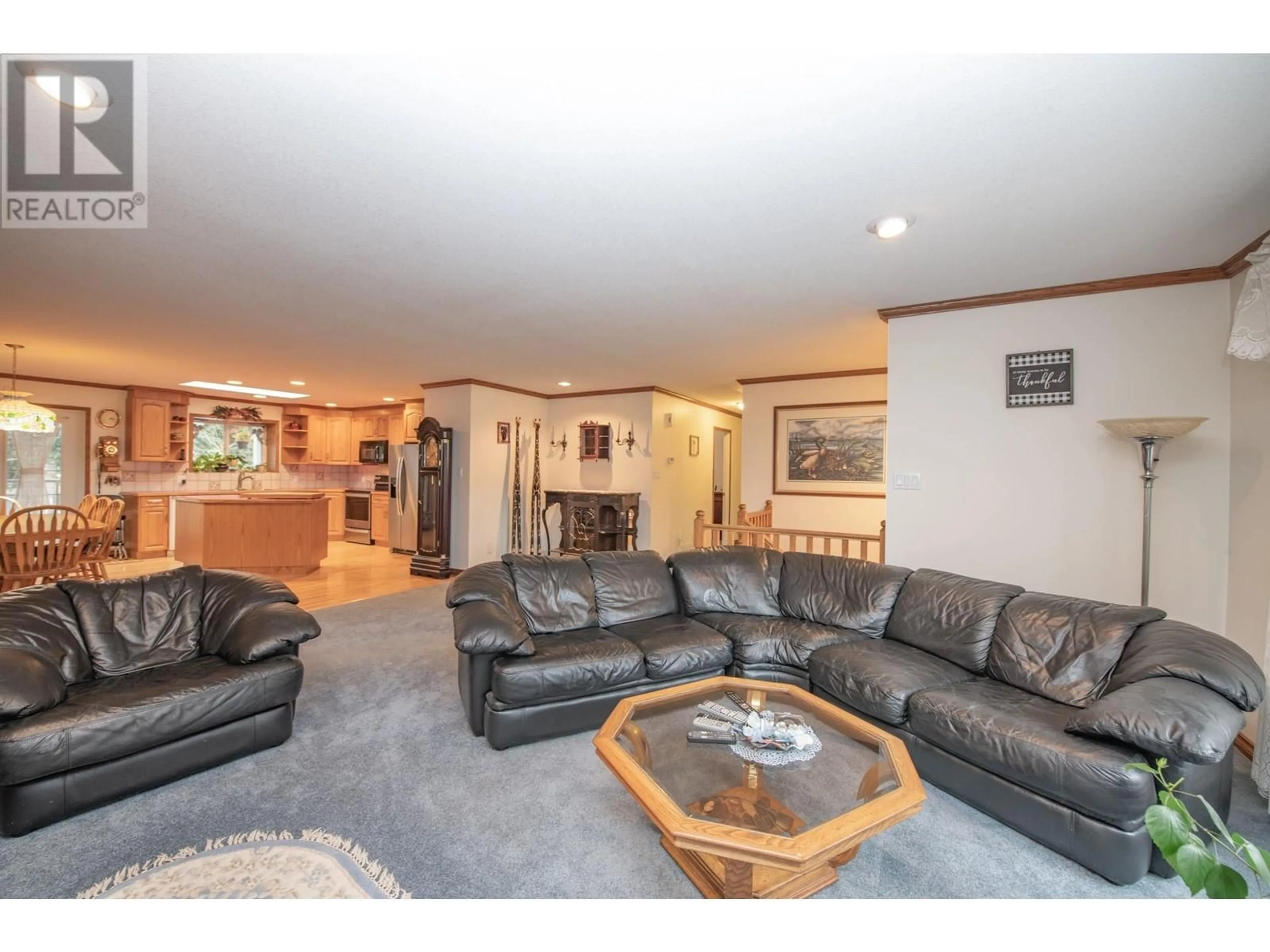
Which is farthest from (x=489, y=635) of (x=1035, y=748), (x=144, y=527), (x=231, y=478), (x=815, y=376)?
(x=231, y=478)

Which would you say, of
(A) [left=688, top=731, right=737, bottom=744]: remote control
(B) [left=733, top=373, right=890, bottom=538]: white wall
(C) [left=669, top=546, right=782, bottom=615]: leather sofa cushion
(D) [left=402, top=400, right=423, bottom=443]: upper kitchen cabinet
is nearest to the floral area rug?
(A) [left=688, top=731, right=737, bottom=744]: remote control

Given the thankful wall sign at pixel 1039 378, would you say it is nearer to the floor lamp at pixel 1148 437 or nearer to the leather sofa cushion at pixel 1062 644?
the floor lamp at pixel 1148 437

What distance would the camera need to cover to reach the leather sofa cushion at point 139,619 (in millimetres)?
2441

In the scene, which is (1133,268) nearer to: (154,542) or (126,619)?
(126,619)

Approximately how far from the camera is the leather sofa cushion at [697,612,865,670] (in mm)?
2920

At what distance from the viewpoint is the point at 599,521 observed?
272 inches

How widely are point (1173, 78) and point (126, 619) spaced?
4.62 m

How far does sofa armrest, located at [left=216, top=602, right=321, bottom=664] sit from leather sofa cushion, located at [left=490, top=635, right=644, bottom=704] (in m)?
0.99

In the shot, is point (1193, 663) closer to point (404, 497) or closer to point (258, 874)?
point (258, 874)

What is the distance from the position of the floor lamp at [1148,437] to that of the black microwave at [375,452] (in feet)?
30.8

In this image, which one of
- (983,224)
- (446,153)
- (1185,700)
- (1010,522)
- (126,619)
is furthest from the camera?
(1010,522)

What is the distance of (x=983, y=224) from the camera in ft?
7.88
